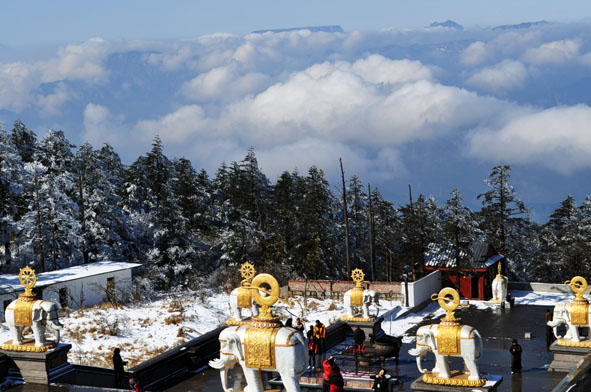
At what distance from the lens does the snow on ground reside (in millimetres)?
29547

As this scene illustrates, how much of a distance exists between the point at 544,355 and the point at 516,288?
2409 cm

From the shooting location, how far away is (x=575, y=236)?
6788 cm

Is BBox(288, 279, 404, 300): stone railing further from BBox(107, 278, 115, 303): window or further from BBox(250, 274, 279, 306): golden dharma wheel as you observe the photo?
BBox(250, 274, 279, 306): golden dharma wheel

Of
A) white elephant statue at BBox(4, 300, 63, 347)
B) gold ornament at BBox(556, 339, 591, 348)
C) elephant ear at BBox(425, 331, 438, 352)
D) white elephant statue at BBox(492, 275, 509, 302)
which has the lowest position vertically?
white elephant statue at BBox(492, 275, 509, 302)

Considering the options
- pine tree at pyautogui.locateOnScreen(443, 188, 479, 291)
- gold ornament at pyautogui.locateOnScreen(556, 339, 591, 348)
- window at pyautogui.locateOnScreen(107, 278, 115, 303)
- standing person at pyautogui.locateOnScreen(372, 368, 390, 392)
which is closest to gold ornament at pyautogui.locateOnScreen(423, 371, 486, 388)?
standing person at pyautogui.locateOnScreen(372, 368, 390, 392)

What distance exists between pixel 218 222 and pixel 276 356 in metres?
57.5

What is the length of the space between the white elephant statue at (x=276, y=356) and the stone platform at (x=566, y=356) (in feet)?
41.8

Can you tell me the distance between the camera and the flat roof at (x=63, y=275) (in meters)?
40.7

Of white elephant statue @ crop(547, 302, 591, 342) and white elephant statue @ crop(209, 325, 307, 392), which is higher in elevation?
white elephant statue @ crop(209, 325, 307, 392)

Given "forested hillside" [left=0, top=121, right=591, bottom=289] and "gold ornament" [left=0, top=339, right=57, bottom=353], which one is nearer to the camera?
"gold ornament" [left=0, top=339, right=57, bottom=353]

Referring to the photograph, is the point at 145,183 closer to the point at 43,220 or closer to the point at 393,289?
the point at 43,220

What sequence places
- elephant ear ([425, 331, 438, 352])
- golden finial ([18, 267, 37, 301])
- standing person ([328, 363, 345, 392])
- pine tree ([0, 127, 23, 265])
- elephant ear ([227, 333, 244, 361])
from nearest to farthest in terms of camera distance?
elephant ear ([227, 333, 244, 361]) < standing person ([328, 363, 345, 392]) < elephant ear ([425, 331, 438, 352]) < golden finial ([18, 267, 37, 301]) < pine tree ([0, 127, 23, 265])

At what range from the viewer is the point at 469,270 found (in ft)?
171

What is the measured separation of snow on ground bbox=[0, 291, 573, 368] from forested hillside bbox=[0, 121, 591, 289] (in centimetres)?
1038
